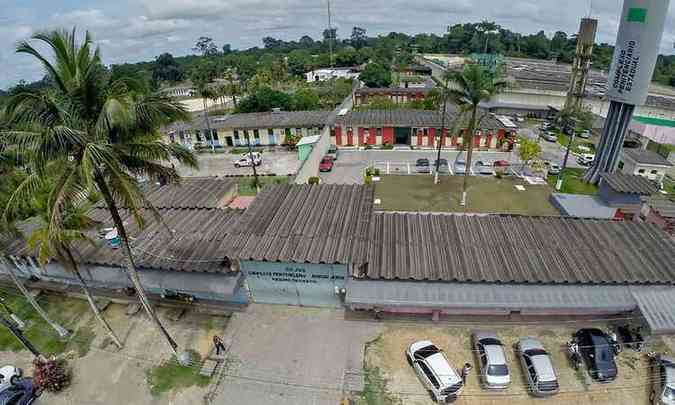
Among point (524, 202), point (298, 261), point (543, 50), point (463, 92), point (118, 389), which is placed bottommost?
point (118, 389)

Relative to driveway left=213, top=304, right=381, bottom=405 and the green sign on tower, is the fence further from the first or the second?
the green sign on tower

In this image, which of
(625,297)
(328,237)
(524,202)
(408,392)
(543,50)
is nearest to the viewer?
(408,392)

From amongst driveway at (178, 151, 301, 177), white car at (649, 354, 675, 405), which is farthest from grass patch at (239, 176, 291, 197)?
white car at (649, 354, 675, 405)

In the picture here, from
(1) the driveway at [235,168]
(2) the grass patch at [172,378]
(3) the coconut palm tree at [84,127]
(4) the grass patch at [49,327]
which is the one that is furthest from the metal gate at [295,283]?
(1) the driveway at [235,168]

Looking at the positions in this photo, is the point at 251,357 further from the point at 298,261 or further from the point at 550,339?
the point at 550,339

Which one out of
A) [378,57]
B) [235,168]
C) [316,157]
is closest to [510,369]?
[316,157]

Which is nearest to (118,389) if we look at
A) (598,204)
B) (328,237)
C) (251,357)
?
(251,357)

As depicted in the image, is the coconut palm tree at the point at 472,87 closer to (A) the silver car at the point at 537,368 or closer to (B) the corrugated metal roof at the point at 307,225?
(B) the corrugated metal roof at the point at 307,225
